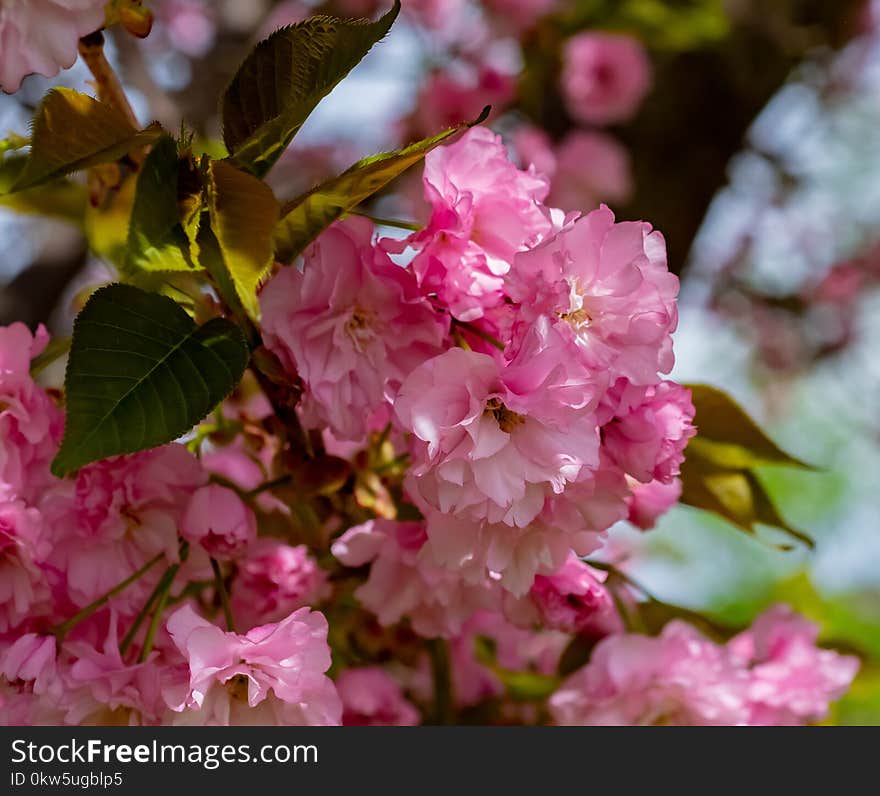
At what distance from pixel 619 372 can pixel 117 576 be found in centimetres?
35

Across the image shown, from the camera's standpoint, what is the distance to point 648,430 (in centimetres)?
60

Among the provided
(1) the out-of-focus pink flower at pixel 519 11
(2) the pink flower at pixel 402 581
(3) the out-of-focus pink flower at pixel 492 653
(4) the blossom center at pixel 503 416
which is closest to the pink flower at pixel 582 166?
(1) the out-of-focus pink flower at pixel 519 11

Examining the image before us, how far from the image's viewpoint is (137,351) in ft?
1.93

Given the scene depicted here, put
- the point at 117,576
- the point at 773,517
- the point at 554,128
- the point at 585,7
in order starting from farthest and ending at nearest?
1. the point at 554,128
2. the point at 585,7
3. the point at 773,517
4. the point at 117,576

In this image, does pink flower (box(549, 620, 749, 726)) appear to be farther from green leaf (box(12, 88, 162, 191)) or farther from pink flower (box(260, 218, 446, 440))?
green leaf (box(12, 88, 162, 191))

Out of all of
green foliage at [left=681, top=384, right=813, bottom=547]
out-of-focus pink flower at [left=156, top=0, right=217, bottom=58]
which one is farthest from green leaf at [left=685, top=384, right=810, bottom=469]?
out-of-focus pink flower at [left=156, top=0, right=217, bottom=58]

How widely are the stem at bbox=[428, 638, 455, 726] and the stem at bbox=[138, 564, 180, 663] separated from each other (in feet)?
0.90

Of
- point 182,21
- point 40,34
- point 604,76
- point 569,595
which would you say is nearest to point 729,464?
point 569,595

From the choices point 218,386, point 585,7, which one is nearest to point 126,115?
point 218,386

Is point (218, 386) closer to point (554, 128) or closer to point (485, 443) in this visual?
point (485, 443)

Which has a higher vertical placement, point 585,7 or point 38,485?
point 585,7

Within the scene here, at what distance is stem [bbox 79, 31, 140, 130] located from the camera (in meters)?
0.64

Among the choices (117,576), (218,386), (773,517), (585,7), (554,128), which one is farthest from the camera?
(554,128)

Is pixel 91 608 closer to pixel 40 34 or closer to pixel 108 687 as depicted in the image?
pixel 108 687
